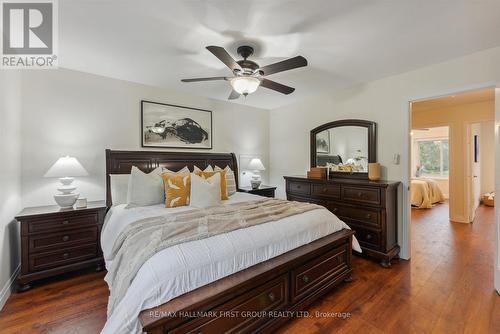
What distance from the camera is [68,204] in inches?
105

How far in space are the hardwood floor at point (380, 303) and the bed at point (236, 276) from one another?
9.3 inches

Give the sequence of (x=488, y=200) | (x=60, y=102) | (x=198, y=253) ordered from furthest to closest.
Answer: (x=488, y=200) → (x=60, y=102) → (x=198, y=253)

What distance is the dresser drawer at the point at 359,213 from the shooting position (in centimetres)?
293

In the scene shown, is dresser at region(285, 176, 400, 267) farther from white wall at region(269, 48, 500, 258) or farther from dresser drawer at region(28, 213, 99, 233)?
dresser drawer at region(28, 213, 99, 233)

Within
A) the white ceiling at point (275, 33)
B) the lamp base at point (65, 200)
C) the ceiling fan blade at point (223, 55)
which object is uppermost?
the white ceiling at point (275, 33)

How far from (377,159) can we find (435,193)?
4.68 metres

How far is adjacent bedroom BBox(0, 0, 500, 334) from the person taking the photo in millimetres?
1684

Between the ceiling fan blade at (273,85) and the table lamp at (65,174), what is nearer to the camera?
the ceiling fan blade at (273,85)

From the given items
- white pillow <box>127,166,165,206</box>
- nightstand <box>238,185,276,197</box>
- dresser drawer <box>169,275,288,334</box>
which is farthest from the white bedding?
nightstand <box>238,185,276,197</box>

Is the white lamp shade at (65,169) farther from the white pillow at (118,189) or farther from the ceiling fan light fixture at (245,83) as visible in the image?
the ceiling fan light fixture at (245,83)

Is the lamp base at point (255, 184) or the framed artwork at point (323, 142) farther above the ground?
the framed artwork at point (323, 142)

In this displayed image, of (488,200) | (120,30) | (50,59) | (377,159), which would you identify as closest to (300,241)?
(377,159)

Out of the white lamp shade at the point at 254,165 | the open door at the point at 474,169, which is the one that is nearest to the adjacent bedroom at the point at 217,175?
the white lamp shade at the point at 254,165

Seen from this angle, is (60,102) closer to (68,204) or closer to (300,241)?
(68,204)
